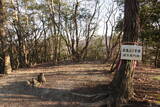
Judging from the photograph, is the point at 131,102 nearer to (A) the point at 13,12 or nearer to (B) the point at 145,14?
(B) the point at 145,14

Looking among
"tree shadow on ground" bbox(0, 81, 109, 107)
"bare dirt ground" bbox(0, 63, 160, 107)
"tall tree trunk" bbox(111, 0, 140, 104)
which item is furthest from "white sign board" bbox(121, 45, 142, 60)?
"tree shadow on ground" bbox(0, 81, 109, 107)

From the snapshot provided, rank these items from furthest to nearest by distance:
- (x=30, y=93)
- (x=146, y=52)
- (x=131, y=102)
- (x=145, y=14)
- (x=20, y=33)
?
(x=20, y=33) → (x=146, y=52) → (x=145, y=14) → (x=30, y=93) → (x=131, y=102)

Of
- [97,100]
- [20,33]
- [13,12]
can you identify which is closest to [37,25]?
[20,33]

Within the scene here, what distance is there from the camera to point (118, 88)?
319 cm

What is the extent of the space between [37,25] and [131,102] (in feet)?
44.3

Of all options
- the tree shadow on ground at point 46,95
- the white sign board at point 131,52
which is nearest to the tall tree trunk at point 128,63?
the white sign board at point 131,52

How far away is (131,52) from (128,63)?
29 centimetres

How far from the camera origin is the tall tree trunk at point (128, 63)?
3090 mm

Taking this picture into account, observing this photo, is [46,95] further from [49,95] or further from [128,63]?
[128,63]

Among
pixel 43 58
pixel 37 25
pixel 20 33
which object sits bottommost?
pixel 43 58

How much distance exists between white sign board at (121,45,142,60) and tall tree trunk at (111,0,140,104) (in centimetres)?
17

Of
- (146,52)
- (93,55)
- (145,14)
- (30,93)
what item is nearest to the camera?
(30,93)

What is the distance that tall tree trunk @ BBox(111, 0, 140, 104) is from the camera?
309cm

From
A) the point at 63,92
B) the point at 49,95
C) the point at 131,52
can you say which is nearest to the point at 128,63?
the point at 131,52
